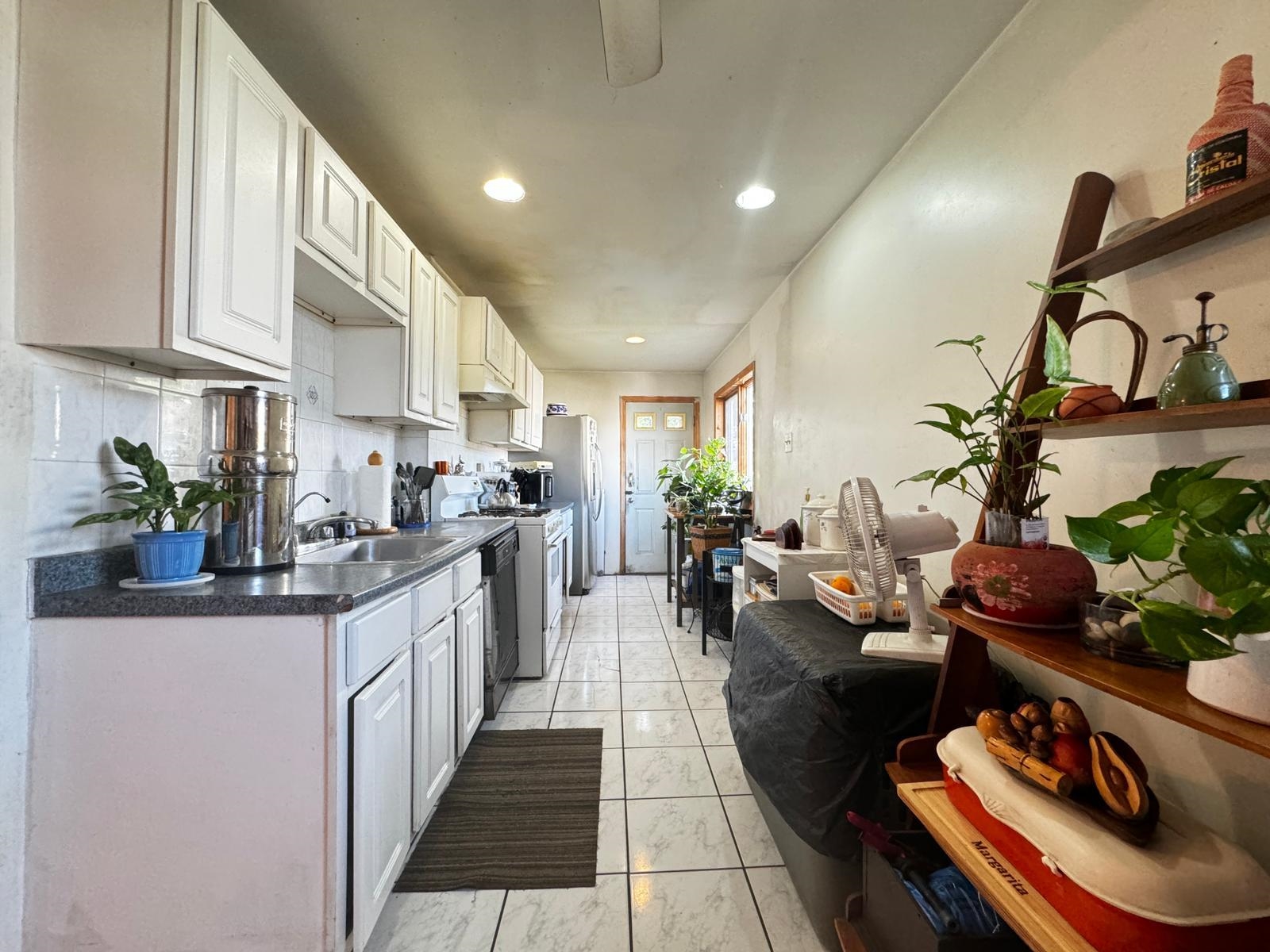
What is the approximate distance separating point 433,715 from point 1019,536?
1642 millimetres

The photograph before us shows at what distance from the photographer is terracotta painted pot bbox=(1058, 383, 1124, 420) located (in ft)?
2.77

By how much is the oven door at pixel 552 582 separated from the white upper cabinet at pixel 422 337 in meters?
Result: 1.13

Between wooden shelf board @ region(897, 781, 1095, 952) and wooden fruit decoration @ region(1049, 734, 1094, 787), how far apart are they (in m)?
0.18

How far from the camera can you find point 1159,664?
2.39ft

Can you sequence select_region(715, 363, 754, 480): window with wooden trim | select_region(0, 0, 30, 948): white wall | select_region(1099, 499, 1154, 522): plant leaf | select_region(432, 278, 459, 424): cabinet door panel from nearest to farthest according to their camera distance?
select_region(1099, 499, 1154, 522): plant leaf
select_region(0, 0, 30, 948): white wall
select_region(432, 278, 459, 424): cabinet door panel
select_region(715, 363, 754, 480): window with wooden trim

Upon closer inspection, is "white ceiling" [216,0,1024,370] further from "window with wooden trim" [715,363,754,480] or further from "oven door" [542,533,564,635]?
"oven door" [542,533,564,635]

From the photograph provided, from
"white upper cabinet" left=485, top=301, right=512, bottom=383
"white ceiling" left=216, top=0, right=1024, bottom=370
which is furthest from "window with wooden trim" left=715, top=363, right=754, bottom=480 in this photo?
"white upper cabinet" left=485, top=301, right=512, bottom=383

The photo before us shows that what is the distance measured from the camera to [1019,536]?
91 cm

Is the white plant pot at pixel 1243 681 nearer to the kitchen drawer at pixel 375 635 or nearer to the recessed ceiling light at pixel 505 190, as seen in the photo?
the kitchen drawer at pixel 375 635

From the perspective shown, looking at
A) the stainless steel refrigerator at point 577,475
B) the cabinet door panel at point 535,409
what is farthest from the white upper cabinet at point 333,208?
the stainless steel refrigerator at point 577,475

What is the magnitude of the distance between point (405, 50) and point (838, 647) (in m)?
2.07

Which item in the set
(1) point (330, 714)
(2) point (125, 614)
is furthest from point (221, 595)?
(1) point (330, 714)

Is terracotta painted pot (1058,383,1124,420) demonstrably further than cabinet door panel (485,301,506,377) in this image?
No

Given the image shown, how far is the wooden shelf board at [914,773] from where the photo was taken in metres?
1.04
